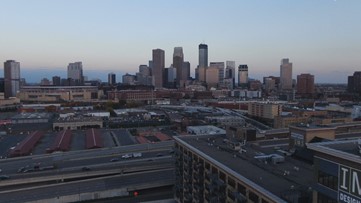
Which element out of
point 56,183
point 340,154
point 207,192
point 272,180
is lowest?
point 56,183

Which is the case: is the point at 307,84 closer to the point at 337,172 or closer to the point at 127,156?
the point at 127,156

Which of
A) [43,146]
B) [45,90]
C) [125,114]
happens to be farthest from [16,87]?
[43,146]

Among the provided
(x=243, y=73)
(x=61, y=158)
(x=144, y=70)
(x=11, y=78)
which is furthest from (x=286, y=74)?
(x=61, y=158)

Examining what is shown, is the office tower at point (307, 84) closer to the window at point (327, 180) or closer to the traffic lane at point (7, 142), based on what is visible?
the traffic lane at point (7, 142)

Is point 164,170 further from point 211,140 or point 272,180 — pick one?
point 272,180

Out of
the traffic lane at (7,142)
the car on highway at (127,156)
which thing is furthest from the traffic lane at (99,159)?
the traffic lane at (7,142)
